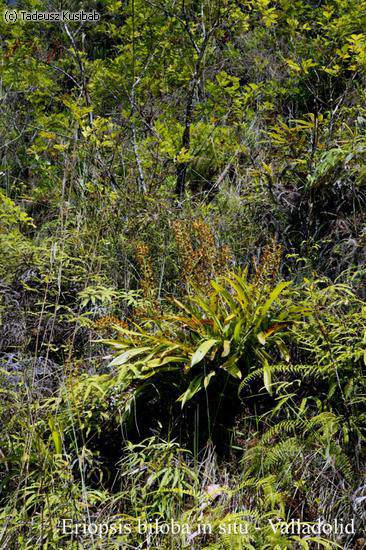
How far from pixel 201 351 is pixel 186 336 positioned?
309 mm

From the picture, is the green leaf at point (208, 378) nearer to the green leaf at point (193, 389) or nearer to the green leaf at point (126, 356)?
the green leaf at point (193, 389)

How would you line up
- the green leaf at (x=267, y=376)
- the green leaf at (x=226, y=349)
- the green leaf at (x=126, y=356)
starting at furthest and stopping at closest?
the green leaf at (x=126, y=356) < the green leaf at (x=226, y=349) < the green leaf at (x=267, y=376)

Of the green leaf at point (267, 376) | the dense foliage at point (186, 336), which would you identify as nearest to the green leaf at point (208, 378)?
the dense foliage at point (186, 336)

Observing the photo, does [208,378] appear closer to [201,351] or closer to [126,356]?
[201,351]

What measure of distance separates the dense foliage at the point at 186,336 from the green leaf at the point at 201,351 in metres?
0.08

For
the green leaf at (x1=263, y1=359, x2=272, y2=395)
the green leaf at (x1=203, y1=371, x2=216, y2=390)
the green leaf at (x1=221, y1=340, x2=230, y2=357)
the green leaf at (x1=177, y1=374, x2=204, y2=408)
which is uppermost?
the green leaf at (x1=221, y1=340, x2=230, y2=357)

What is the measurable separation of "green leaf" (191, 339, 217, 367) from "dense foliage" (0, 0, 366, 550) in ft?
0.26

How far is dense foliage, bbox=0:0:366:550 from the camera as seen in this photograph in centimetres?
197

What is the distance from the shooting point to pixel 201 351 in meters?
2.35

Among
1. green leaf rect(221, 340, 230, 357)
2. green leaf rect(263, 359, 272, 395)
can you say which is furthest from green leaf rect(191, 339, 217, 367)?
green leaf rect(263, 359, 272, 395)

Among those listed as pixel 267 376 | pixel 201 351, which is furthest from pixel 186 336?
pixel 267 376

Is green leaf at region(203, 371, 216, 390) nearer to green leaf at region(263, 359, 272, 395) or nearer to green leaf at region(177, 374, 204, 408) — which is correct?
green leaf at region(177, 374, 204, 408)

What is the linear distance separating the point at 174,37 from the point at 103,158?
1348 millimetres

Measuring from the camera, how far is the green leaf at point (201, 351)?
2.32 metres
